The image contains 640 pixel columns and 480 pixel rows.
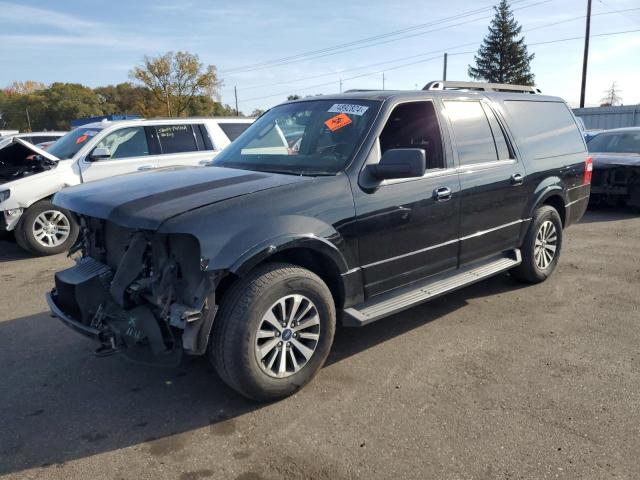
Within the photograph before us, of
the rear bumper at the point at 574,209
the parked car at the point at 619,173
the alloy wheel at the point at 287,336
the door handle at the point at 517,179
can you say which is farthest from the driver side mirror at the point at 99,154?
the parked car at the point at 619,173

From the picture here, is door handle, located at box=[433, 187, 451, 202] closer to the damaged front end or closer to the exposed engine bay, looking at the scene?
the damaged front end

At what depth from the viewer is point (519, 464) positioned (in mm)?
2688

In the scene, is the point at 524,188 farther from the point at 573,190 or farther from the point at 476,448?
the point at 476,448

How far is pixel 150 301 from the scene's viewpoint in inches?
124

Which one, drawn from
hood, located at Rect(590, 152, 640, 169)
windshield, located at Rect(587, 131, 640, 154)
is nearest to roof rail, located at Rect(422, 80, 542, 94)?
hood, located at Rect(590, 152, 640, 169)

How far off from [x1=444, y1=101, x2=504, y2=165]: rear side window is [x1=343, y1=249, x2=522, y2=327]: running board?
97 cm

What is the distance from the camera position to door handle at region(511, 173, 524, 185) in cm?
489

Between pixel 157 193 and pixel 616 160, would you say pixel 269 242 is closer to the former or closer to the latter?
pixel 157 193

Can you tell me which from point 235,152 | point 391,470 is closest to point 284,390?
point 391,470

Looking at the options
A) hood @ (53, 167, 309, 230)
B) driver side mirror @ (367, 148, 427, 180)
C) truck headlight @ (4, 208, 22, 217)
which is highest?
driver side mirror @ (367, 148, 427, 180)

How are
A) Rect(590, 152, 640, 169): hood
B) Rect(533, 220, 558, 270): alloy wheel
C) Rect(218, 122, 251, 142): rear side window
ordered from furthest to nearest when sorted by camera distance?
1. Rect(590, 152, 640, 169): hood
2. Rect(218, 122, 251, 142): rear side window
3. Rect(533, 220, 558, 270): alloy wheel

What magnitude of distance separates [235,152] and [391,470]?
2938mm

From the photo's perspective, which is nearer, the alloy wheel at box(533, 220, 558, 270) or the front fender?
the front fender

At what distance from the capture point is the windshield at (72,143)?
790 centimetres
